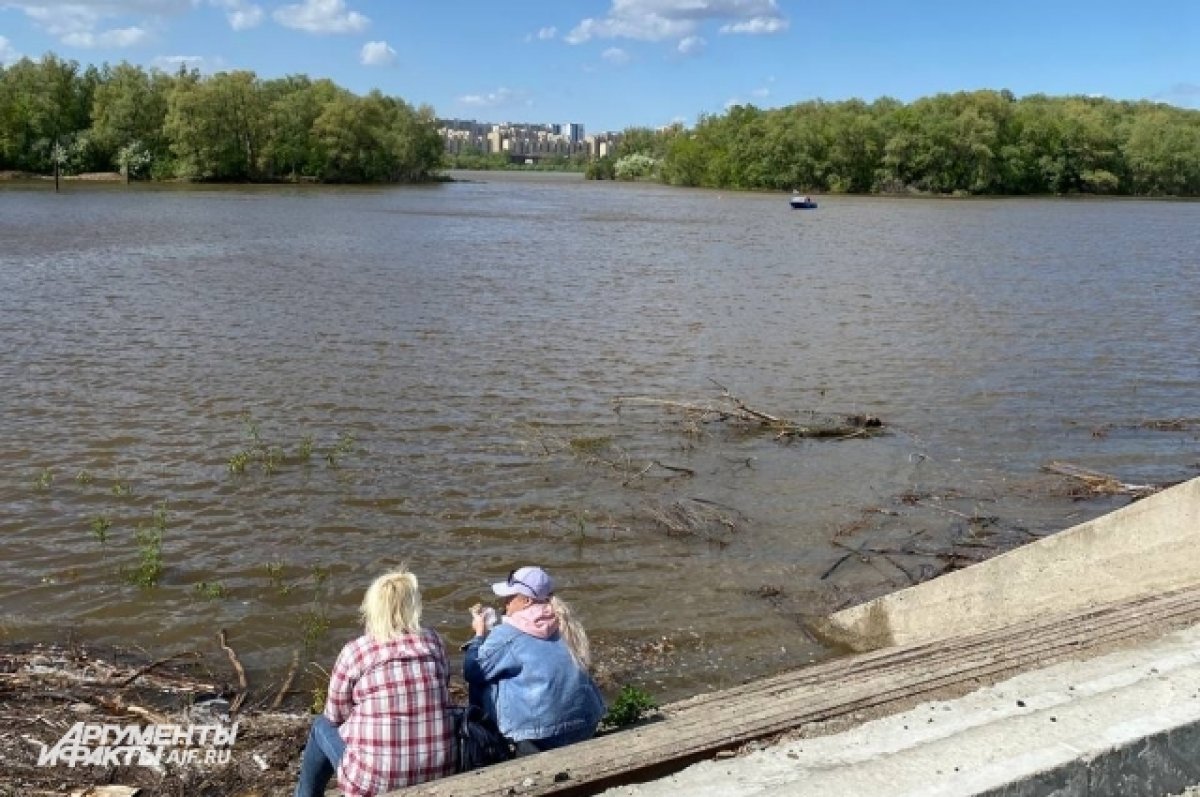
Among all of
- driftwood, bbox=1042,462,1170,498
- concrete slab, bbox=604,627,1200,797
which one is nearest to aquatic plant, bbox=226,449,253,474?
concrete slab, bbox=604,627,1200,797

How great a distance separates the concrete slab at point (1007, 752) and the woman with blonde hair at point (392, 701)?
1218mm

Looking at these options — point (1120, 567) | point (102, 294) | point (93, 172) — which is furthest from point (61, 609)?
point (93, 172)

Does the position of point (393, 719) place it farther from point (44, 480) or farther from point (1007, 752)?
point (44, 480)

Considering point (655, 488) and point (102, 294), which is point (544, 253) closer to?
point (102, 294)

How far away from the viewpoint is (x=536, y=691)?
5.36m

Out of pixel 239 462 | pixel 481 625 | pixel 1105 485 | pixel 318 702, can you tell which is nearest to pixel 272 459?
pixel 239 462

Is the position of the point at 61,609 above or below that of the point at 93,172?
below

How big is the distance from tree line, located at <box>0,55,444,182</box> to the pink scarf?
375 ft

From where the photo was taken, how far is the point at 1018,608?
8.41 meters

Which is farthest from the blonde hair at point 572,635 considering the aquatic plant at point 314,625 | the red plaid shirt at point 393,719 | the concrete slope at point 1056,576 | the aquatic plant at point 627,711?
the aquatic plant at point 314,625

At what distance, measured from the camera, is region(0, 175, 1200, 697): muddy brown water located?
977 cm

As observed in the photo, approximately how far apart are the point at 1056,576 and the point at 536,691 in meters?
5.03

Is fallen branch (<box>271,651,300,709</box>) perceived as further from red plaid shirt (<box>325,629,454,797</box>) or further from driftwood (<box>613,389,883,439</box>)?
driftwood (<box>613,389,883,439</box>)

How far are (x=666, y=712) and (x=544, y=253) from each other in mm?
39625
